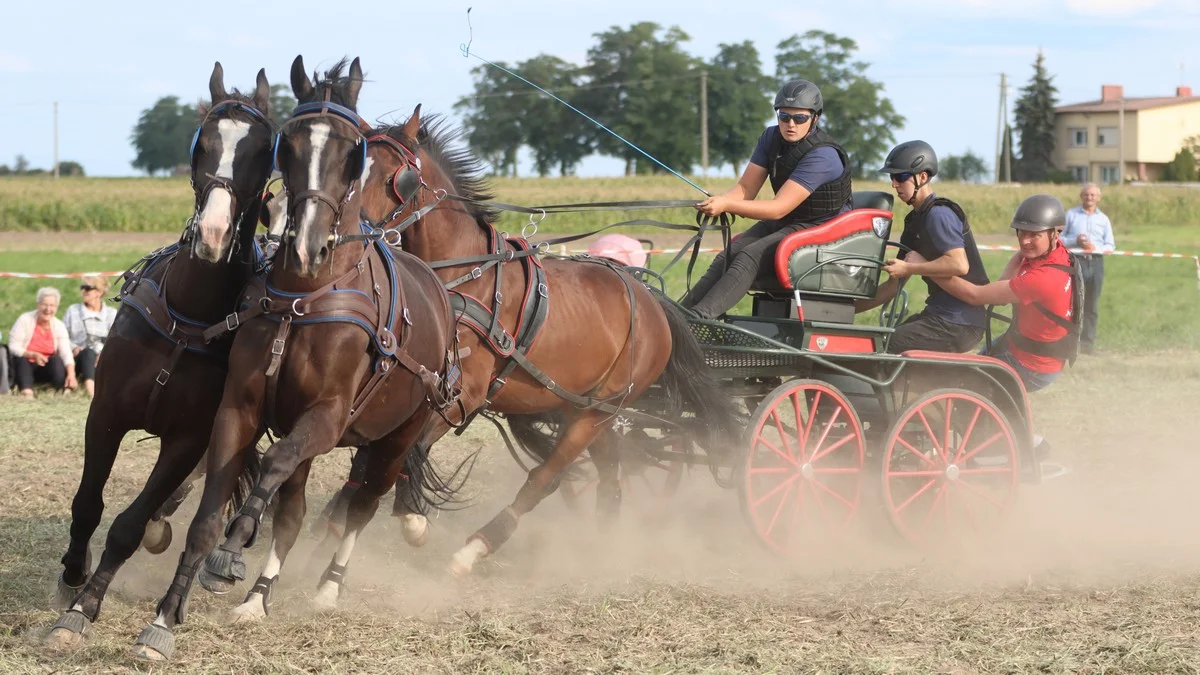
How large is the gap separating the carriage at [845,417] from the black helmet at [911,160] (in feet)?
0.54

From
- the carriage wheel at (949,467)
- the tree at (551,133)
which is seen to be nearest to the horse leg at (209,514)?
the carriage wheel at (949,467)

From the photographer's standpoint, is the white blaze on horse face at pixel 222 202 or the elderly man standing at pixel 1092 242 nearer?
the white blaze on horse face at pixel 222 202

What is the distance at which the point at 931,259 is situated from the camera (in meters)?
6.84

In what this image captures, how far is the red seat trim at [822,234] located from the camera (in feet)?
21.0

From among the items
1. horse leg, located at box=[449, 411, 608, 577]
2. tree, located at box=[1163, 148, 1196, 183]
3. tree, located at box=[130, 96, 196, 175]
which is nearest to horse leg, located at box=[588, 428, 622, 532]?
horse leg, located at box=[449, 411, 608, 577]

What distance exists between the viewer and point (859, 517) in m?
6.92

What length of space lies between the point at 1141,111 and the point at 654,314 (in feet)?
288

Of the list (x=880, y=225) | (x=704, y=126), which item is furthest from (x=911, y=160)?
(x=704, y=126)

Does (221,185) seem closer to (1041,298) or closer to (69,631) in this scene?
(69,631)

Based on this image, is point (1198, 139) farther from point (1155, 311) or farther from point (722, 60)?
point (1155, 311)

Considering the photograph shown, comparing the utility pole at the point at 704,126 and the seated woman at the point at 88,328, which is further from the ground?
the utility pole at the point at 704,126

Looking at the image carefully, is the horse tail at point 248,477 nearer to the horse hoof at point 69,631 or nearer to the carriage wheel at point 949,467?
the horse hoof at point 69,631

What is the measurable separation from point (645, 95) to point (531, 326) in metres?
70.0

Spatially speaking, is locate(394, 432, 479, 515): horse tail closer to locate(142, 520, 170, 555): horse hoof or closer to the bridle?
locate(142, 520, 170, 555): horse hoof
